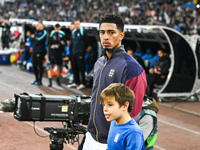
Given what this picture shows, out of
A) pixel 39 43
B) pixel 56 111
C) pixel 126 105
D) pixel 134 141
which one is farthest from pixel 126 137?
pixel 39 43

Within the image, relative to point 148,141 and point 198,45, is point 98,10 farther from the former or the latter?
point 148,141

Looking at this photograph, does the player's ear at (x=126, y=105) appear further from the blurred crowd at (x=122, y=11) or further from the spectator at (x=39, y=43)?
the blurred crowd at (x=122, y=11)

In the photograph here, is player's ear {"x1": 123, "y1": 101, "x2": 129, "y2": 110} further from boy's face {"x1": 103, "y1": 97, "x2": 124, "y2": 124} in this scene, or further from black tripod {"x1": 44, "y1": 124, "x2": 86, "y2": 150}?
black tripod {"x1": 44, "y1": 124, "x2": 86, "y2": 150}

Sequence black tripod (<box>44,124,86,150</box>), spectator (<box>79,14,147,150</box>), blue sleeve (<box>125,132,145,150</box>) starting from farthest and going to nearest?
1. black tripod (<box>44,124,86,150</box>)
2. spectator (<box>79,14,147,150</box>)
3. blue sleeve (<box>125,132,145,150</box>)

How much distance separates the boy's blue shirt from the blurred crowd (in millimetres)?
11849

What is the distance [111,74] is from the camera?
3416mm

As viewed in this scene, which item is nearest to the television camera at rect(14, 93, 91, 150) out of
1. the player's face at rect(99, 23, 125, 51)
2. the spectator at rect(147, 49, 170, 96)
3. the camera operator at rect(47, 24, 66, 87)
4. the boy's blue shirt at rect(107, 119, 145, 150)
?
the player's face at rect(99, 23, 125, 51)

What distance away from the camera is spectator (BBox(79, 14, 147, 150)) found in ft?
11.0

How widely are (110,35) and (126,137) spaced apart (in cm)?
96

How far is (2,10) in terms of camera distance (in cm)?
4856

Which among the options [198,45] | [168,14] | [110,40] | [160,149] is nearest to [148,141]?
[110,40]

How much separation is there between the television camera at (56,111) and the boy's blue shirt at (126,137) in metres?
1.45

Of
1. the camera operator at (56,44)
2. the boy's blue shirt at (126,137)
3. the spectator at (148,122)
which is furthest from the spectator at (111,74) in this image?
the camera operator at (56,44)

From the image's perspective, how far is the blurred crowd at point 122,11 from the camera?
79.9 feet
